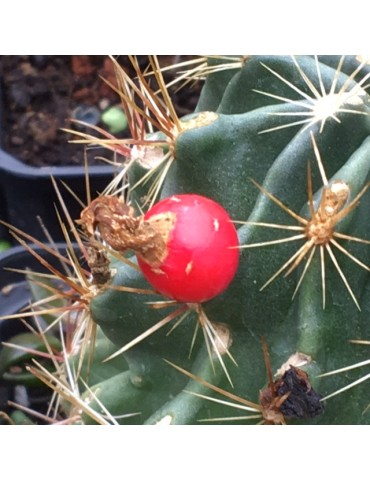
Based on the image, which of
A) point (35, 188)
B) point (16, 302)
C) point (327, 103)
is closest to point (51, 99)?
point (35, 188)

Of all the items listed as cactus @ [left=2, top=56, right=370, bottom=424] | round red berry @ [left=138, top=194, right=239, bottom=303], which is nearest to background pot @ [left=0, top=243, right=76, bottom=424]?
cactus @ [left=2, top=56, right=370, bottom=424]

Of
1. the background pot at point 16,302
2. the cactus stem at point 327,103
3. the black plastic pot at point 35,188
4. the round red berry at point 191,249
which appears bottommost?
the background pot at point 16,302

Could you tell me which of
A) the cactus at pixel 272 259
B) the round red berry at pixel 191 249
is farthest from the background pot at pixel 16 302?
the round red berry at pixel 191 249

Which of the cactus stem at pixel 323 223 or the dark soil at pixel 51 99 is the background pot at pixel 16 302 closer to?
the dark soil at pixel 51 99

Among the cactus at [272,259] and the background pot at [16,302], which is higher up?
the cactus at [272,259]

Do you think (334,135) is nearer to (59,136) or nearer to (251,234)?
(251,234)

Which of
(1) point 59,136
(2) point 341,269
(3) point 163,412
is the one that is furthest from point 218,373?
(1) point 59,136
